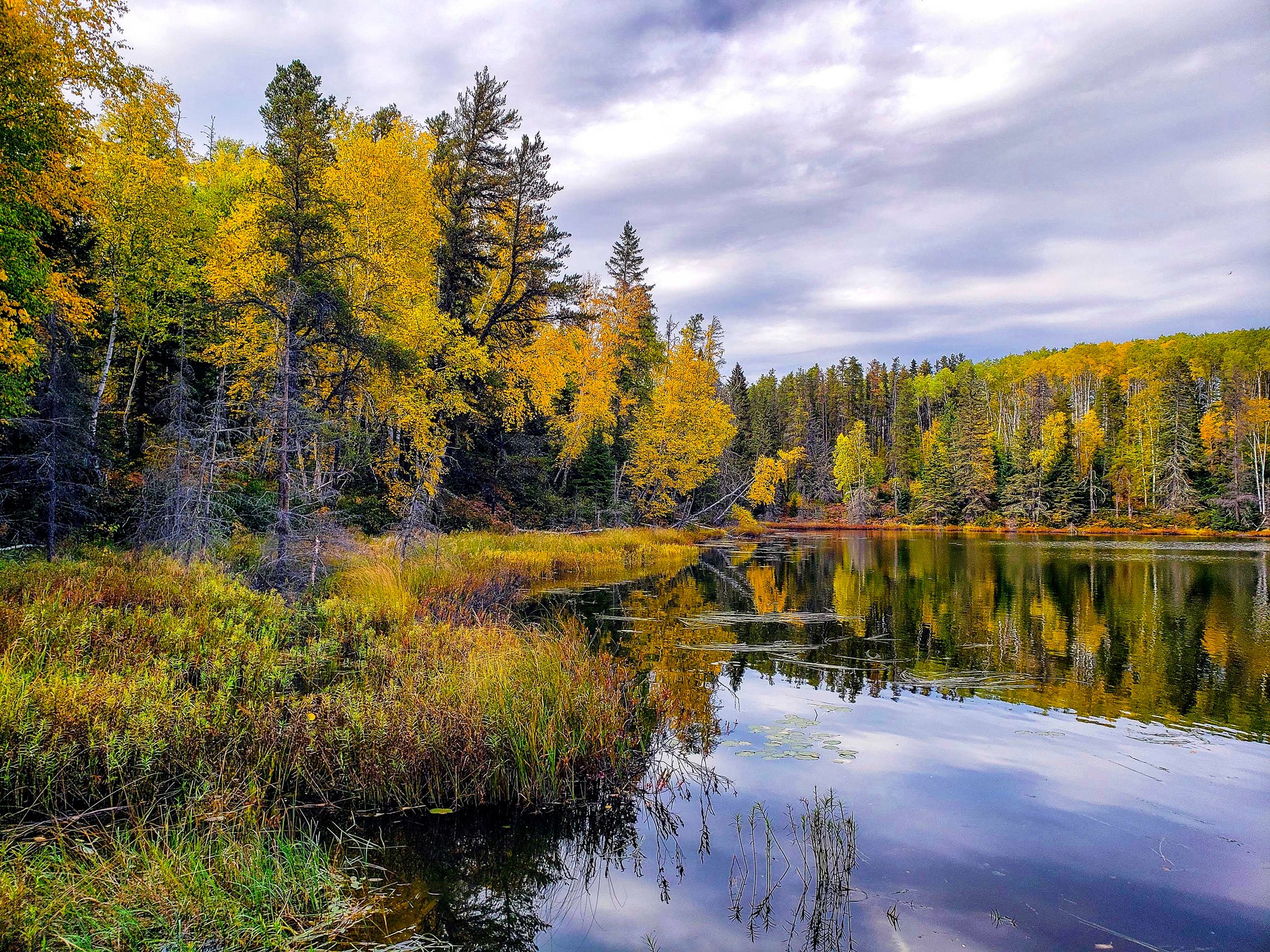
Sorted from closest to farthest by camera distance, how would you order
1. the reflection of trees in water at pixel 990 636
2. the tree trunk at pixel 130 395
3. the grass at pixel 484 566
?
1. the reflection of trees in water at pixel 990 636
2. the grass at pixel 484 566
3. the tree trunk at pixel 130 395

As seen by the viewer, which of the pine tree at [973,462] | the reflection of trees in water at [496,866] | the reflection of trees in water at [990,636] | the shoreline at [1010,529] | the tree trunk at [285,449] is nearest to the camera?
the reflection of trees in water at [496,866]

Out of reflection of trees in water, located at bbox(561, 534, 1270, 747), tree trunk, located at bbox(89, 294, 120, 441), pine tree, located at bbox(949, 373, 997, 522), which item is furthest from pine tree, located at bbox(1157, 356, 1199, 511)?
tree trunk, located at bbox(89, 294, 120, 441)

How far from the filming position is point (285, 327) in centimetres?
1316

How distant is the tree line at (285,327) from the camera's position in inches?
520

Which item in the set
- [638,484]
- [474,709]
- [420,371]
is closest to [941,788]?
[474,709]

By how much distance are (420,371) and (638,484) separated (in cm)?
1855

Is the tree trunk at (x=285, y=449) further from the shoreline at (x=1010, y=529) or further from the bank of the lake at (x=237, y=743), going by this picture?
the shoreline at (x=1010, y=529)

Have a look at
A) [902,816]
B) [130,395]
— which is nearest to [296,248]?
[902,816]

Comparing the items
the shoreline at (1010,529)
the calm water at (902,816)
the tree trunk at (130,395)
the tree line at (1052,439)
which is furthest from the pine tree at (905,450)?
the tree trunk at (130,395)

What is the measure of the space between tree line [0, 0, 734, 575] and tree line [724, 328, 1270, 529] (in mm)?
17922

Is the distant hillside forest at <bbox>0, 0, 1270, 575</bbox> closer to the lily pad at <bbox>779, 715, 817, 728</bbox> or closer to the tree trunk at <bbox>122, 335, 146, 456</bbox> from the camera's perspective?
→ the tree trunk at <bbox>122, 335, 146, 456</bbox>

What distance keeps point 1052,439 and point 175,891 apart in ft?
234

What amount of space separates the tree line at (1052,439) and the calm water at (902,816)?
28933mm

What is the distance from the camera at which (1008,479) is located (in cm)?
6419
